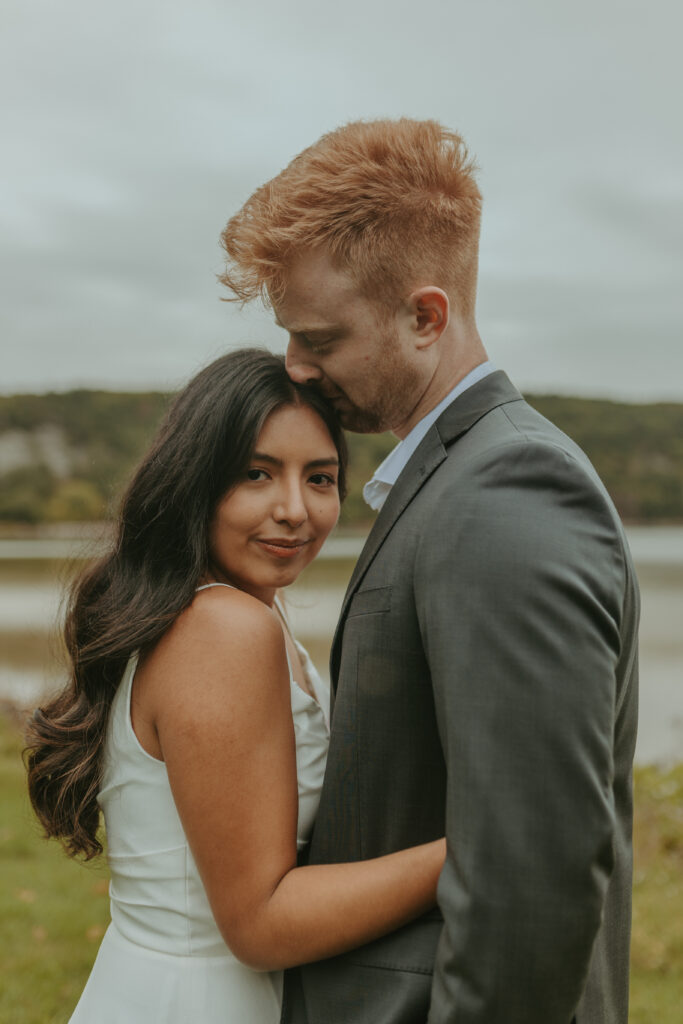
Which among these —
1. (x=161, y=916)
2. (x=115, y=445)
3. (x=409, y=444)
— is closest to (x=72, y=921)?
(x=161, y=916)

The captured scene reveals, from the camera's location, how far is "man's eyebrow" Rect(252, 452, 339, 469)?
242cm

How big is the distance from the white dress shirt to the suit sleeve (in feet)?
2.01

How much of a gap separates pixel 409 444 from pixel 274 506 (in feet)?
1.33

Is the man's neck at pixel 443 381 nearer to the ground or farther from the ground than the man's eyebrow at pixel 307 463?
farther from the ground

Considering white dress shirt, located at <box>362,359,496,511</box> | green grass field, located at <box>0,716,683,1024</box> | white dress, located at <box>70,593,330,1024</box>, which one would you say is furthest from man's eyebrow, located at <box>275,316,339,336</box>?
green grass field, located at <box>0,716,683,1024</box>

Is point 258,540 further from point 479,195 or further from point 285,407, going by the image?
point 479,195

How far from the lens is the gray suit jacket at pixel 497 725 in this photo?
155 cm

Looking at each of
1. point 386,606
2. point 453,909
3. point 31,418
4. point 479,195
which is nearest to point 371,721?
point 386,606

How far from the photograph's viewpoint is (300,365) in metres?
2.39

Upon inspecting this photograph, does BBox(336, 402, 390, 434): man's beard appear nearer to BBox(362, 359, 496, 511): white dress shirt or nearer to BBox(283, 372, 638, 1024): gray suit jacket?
BBox(362, 359, 496, 511): white dress shirt

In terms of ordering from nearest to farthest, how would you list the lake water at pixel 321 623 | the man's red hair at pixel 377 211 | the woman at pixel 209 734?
the woman at pixel 209 734, the man's red hair at pixel 377 211, the lake water at pixel 321 623

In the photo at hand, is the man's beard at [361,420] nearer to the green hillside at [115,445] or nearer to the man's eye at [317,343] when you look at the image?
the man's eye at [317,343]

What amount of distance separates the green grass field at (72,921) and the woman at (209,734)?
1.23 metres

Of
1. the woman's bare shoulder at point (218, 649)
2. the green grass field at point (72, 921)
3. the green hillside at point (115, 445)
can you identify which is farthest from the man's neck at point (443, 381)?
the green hillside at point (115, 445)
